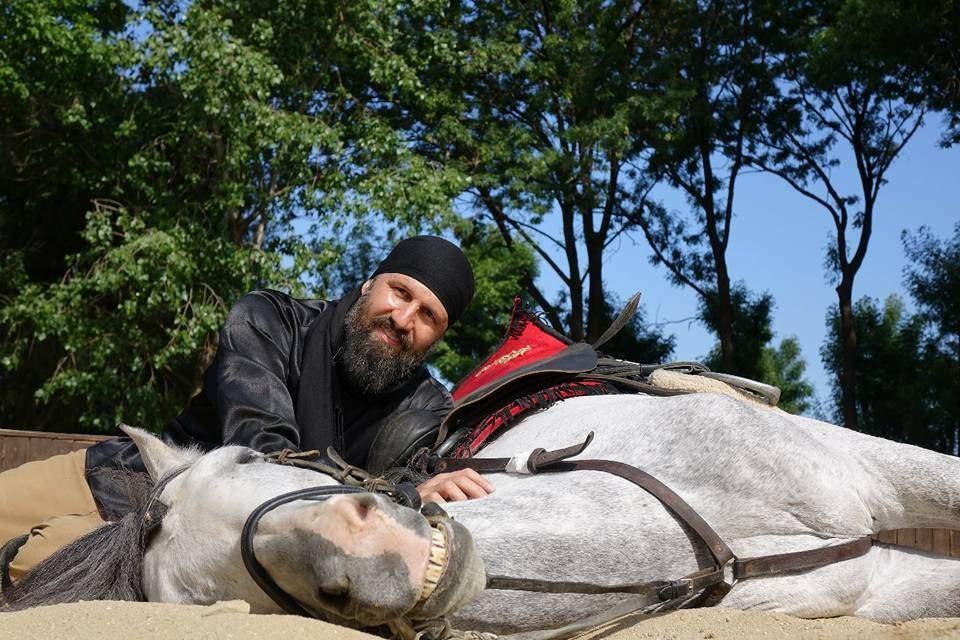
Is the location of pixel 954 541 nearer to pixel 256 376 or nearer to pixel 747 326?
pixel 256 376

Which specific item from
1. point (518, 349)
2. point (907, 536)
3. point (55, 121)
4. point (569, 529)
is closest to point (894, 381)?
point (907, 536)

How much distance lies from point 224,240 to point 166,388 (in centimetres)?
229

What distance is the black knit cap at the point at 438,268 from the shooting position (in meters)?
3.65

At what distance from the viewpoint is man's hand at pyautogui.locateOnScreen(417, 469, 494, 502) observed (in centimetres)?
234

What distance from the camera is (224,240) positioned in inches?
484

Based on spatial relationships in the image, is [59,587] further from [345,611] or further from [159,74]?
[159,74]

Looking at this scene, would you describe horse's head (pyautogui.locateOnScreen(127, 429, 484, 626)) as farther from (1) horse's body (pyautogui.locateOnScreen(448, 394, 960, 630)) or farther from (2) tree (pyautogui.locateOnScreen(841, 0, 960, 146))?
(2) tree (pyautogui.locateOnScreen(841, 0, 960, 146))

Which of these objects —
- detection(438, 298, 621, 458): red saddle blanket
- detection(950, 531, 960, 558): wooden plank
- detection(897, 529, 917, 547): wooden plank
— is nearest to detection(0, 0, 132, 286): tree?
detection(897, 529, 917, 547): wooden plank

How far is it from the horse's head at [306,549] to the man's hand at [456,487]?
46 centimetres

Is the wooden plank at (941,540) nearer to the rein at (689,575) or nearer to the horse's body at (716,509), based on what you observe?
the horse's body at (716,509)

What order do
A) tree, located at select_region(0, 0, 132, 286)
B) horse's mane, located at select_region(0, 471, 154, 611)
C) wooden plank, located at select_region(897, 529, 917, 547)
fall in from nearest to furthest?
horse's mane, located at select_region(0, 471, 154, 611), wooden plank, located at select_region(897, 529, 917, 547), tree, located at select_region(0, 0, 132, 286)

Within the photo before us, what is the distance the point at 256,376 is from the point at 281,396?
111mm

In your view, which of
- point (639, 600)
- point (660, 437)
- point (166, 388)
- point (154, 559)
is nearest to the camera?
point (154, 559)

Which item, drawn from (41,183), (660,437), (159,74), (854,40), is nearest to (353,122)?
(159,74)
